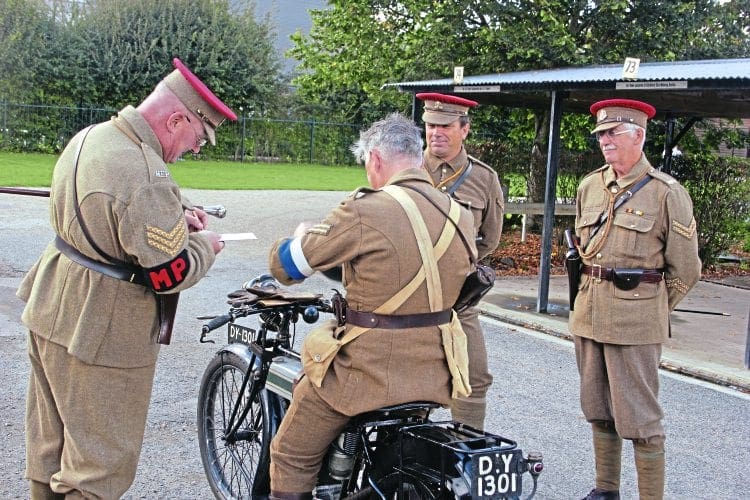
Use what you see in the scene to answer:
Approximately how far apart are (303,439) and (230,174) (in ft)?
79.8

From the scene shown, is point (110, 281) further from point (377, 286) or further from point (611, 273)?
point (611, 273)

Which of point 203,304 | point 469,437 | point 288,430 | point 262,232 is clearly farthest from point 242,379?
point 262,232

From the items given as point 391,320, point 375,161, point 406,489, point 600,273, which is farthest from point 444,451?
point 600,273

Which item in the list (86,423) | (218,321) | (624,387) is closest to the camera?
(86,423)

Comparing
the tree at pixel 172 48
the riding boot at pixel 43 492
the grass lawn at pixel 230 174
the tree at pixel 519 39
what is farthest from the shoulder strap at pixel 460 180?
the tree at pixel 172 48

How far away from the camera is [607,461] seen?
188 inches

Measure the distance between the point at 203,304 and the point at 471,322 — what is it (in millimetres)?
4859

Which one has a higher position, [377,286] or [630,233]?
[630,233]

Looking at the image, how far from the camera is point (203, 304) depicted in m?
9.26

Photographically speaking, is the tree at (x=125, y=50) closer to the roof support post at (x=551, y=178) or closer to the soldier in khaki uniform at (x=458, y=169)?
the roof support post at (x=551, y=178)

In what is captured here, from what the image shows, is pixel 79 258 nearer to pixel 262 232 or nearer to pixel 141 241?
pixel 141 241

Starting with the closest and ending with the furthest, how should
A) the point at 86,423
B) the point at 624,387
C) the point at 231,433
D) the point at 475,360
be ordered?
the point at 86,423 → the point at 231,433 → the point at 624,387 → the point at 475,360

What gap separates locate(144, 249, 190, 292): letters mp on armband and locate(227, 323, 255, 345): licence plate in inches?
41.5

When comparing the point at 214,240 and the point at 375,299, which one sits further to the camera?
the point at 214,240
